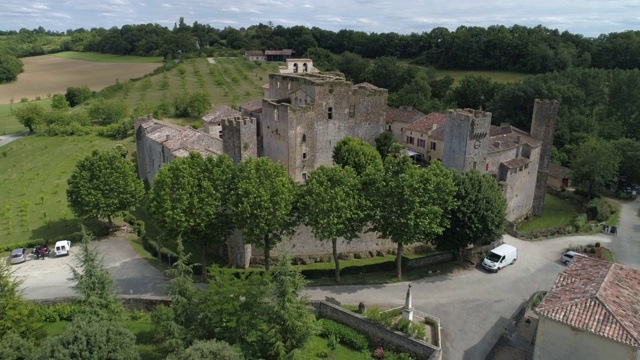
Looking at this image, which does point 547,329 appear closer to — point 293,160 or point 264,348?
point 264,348

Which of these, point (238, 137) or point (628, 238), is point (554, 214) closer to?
point (628, 238)

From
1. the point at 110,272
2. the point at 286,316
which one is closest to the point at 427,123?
the point at 110,272

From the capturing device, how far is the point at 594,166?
55.8 meters

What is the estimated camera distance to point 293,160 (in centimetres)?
5156

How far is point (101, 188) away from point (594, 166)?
5457 cm

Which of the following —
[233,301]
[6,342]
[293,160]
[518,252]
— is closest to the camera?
[6,342]

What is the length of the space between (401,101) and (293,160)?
37.6 meters

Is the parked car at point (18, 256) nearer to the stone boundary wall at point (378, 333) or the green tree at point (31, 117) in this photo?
the stone boundary wall at point (378, 333)

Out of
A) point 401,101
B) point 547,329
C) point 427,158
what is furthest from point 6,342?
point 401,101

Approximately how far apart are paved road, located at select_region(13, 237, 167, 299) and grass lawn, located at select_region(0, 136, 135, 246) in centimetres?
634

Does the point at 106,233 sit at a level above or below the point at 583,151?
below

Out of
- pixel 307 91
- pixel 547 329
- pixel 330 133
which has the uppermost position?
pixel 307 91

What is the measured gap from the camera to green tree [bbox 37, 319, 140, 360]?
69.2 feet

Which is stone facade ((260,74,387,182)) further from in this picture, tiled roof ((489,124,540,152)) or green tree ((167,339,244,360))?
green tree ((167,339,244,360))
